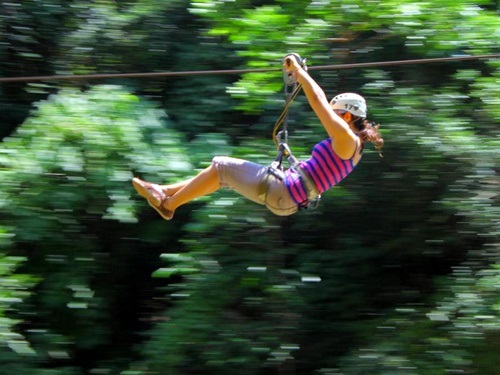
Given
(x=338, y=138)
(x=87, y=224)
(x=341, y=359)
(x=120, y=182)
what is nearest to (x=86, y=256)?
(x=87, y=224)

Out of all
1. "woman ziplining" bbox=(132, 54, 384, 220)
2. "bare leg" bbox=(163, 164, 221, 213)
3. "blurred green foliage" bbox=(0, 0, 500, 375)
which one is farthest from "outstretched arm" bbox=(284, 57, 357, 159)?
"blurred green foliage" bbox=(0, 0, 500, 375)

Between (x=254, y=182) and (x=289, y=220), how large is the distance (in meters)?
1.78

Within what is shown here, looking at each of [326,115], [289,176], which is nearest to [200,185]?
[289,176]

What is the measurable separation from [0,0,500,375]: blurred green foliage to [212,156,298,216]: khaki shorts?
3.98 feet

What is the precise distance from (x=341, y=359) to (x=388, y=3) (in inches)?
88.3

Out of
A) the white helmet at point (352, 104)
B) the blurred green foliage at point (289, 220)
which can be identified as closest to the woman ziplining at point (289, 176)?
the white helmet at point (352, 104)

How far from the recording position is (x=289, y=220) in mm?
5711

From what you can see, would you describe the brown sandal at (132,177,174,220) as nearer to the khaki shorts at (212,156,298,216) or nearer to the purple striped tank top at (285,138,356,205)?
the khaki shorts at (212,156,298,216)

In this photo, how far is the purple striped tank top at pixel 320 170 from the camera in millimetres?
3971

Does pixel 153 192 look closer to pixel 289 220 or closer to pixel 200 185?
pixel 200 185

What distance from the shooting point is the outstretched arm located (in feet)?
12.3

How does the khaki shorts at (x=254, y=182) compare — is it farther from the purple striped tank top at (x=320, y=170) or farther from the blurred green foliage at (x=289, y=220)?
the blurred green foliage at (x=289, y=220)

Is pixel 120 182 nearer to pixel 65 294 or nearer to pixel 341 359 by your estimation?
pixel 65 294

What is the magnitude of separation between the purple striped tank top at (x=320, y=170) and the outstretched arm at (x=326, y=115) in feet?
0.22
